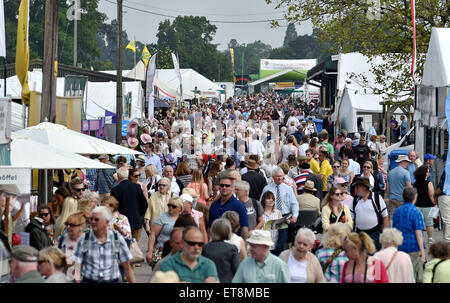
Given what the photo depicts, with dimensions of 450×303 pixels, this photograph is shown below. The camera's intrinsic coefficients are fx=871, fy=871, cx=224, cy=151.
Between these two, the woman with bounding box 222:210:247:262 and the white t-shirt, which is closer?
the white t-shirt

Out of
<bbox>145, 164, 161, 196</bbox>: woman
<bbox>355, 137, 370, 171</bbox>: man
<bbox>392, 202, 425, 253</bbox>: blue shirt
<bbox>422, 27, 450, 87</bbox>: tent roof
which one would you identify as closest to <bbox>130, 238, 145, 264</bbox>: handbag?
<bbox>392, 202, 425, 253</bbox>: blue shirt

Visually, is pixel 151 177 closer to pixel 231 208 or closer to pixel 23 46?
pixel 23 46

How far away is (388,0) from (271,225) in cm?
1657

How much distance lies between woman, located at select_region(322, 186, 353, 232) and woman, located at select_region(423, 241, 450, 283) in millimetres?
3090

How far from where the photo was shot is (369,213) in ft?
35.2

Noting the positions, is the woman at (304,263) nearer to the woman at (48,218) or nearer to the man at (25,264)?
the man at (25,264)

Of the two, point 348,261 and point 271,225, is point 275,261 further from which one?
point 271,225

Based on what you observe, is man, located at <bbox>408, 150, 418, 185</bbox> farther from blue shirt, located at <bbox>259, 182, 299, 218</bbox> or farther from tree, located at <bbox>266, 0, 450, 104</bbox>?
tree, located at <bbox>266, 0, 450, 104</bbox>

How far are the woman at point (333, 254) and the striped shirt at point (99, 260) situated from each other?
188 centimetres

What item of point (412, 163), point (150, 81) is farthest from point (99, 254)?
point (150, 81)

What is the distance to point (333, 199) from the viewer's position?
1092cm

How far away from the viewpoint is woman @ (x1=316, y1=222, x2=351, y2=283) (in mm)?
7773

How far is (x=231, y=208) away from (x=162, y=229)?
0.85m

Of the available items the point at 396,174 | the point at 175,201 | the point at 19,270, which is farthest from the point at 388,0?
the point at 19,270
